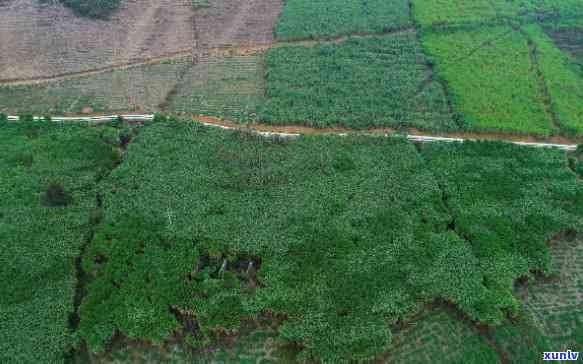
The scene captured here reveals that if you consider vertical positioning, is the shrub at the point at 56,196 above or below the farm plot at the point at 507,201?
above

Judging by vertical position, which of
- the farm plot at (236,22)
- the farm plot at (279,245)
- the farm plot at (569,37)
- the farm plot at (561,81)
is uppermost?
the farm plot at (236,22)

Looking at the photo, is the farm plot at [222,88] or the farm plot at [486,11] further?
the farm plot at [486,11]

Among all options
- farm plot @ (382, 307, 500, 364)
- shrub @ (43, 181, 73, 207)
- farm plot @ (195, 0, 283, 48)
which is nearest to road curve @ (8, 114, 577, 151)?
shrub @ (43, 181, 73, 207)

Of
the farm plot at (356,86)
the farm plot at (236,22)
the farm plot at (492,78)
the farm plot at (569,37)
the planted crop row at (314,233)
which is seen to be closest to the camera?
the planted crop row at (314,233)

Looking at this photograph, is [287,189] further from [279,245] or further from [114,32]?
[114,32]

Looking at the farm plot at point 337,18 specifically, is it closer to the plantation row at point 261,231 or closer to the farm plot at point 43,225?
the plantation row at point 261,231

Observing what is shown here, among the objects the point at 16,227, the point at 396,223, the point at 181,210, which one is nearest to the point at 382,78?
the point at 396,223

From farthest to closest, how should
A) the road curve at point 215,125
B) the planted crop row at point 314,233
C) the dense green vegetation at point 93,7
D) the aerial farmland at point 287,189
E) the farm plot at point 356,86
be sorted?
the dense green vegetation at point 93,7, the farm plot at point 356,86, the road curve at point 215,125, the planted crop row at point 314,233, the aerial farmland at point 287,189

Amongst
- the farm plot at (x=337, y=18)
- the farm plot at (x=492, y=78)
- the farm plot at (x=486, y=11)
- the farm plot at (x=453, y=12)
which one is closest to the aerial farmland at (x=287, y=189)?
the farm plot at (x=492, y=78)
